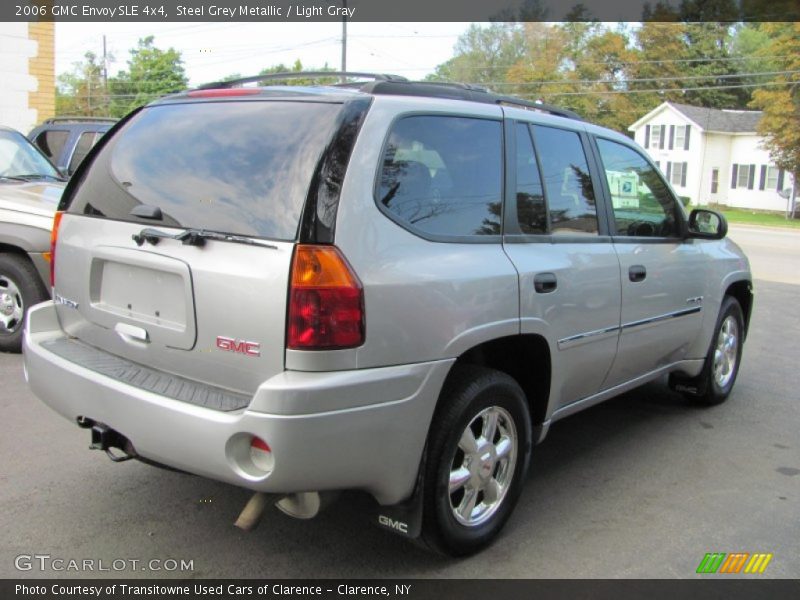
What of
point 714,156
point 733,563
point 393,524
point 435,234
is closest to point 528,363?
point 435,234

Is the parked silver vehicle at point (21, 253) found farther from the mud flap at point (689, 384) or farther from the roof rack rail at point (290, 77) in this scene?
the mud flap at point (689, 384)

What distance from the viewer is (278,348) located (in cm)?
265

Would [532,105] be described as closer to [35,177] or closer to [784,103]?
[35,177]

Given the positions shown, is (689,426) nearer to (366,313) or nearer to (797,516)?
(797,516)

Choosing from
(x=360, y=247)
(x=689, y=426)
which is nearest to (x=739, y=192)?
(x=689, y=426)

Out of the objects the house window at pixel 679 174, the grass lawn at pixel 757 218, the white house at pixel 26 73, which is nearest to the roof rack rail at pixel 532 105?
the white house at pixel 26 73

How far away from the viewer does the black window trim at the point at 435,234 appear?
288 centimetres

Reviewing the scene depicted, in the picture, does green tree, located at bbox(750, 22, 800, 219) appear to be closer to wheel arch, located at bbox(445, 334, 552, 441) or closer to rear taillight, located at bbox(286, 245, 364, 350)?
wheel arch, located at bbox(445, 334, 552, 441)

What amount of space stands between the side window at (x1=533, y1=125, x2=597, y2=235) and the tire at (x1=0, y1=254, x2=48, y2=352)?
4.34m

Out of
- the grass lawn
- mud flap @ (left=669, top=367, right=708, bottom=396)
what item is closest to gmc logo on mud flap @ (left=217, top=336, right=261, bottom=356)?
mud flap @ (left=669, top=367, right=708, bottom=396)

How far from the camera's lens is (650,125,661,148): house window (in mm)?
53188

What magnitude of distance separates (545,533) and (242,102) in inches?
95.0

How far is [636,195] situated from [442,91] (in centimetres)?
176

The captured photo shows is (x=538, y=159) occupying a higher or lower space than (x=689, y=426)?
higher
